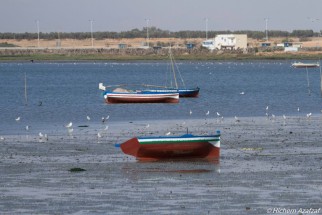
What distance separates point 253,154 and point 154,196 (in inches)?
383

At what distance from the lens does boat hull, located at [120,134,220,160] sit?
1362 inches

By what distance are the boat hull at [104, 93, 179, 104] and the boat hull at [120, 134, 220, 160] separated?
3531cm

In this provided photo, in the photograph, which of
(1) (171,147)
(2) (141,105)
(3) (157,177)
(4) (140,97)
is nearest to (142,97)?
(4) (140,97)

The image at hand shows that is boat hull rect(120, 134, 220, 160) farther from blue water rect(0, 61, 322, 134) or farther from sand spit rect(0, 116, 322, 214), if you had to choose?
blue water rect(0, 61, 322, 134)

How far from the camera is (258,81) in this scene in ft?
382

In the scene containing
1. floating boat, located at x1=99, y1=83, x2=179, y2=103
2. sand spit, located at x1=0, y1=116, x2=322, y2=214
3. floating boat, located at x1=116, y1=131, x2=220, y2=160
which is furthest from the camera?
floating boat, located at x1=99, y1=83, x2=179, y2=103

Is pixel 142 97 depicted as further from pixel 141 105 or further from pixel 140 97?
pixel 141 105

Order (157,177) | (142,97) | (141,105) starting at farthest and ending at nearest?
1. (142,97)
2. (141,105)
3. (157,177)

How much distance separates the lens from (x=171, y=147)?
34625 mm

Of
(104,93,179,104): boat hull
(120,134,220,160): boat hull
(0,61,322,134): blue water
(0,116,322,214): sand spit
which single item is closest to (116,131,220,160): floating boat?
(120,134,220,160): boat hull

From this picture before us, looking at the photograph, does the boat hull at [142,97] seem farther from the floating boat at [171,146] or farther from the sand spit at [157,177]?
the floating boat at [171,146]

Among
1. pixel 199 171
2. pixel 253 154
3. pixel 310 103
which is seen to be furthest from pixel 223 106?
pixel 199 171

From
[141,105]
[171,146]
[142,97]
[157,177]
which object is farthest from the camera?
[142,97]

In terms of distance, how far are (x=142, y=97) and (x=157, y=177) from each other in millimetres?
39283
